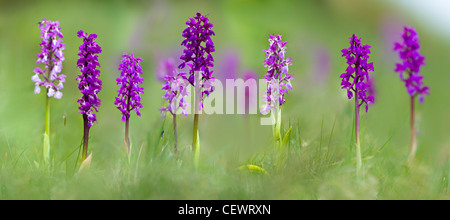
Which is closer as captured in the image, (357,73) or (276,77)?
(357,73)

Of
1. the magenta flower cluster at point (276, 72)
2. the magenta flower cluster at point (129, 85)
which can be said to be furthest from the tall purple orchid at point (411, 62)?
the magenta flower cluster at point (129, 85)

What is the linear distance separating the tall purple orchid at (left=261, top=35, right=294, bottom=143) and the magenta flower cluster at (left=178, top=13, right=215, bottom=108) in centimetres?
39

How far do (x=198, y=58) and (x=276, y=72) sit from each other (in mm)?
539

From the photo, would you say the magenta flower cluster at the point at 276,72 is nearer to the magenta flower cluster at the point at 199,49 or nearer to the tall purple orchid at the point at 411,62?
the magenta flower cluster at the point at 199,49

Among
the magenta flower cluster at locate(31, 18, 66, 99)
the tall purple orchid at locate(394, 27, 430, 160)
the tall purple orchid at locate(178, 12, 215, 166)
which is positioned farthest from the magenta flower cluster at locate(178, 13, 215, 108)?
the tall purple orchid at locate(394, 27, 430, 160)

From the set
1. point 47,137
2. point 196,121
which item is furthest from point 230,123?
point 47,137

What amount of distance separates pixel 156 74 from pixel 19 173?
4.85 ft

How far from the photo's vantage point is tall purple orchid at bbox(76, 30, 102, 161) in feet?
10.2

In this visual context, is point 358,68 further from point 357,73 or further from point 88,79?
point 88,79

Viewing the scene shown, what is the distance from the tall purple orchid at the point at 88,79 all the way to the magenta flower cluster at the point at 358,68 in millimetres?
1543

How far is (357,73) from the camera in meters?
3.02

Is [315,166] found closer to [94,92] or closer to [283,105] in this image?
[283,105]

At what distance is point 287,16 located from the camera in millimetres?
4957
